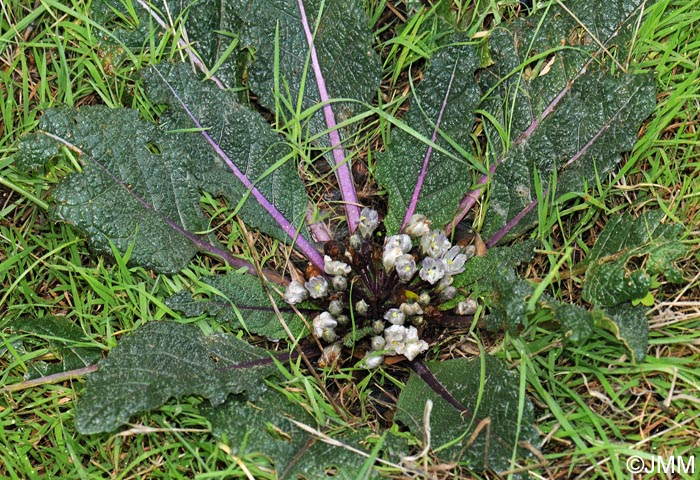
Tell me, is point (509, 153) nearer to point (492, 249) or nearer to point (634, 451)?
point (492, 249)

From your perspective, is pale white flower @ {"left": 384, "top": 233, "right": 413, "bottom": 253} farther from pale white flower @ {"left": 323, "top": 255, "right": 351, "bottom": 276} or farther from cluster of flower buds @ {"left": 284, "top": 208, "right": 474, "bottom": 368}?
pale white flower @ {"left": 323, "top": 255, "right": 351, "bottom": 276}

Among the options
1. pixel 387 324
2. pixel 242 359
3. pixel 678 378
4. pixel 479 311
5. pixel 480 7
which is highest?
pixel 480 7

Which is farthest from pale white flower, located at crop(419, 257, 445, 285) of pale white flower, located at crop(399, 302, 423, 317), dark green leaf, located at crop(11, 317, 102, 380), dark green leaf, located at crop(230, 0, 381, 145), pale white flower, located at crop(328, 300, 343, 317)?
dark green leaf, located at crop(11, 317, 102, 380)

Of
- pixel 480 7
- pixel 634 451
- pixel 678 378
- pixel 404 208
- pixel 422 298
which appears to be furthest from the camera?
pixel 480 7

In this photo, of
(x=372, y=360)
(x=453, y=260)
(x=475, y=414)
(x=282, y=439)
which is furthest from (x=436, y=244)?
(x=282, y=439)

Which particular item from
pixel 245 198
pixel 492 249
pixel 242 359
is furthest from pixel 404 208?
pixel 242 359

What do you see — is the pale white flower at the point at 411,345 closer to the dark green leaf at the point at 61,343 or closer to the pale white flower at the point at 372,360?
the pale white flower at the point at 372,360

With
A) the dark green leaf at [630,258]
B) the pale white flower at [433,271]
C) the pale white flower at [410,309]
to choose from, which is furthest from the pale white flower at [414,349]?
the dark green leaf at [630,258]
